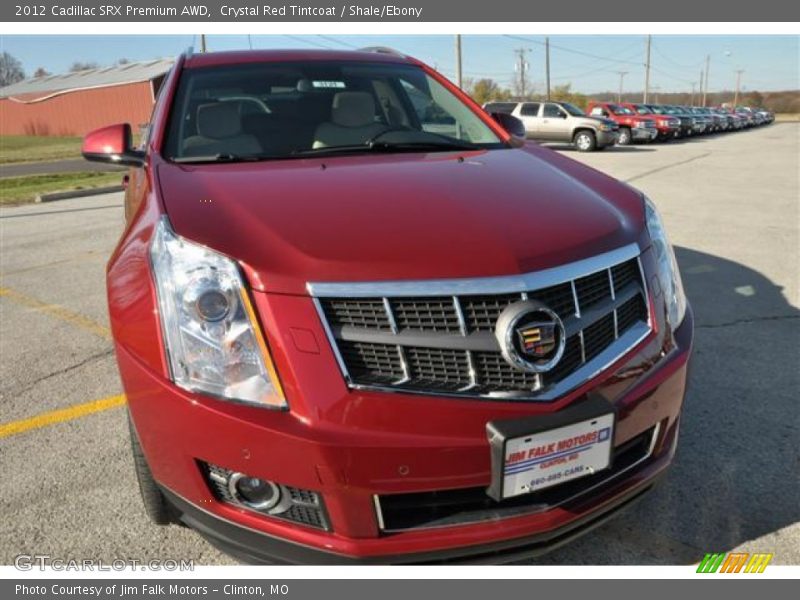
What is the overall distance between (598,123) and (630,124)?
4658 millimetres

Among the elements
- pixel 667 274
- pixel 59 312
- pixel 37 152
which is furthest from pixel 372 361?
pixel 37 152

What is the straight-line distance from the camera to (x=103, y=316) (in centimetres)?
472

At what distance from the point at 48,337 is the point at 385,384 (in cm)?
346

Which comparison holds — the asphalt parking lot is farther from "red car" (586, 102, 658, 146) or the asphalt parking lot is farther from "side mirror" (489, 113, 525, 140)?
"red car" (586, 102, 658, 146)

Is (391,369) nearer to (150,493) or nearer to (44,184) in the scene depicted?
(150,493)

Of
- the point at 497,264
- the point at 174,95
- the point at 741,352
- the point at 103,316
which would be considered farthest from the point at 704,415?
the point at 103,316

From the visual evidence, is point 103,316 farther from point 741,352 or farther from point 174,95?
point 741,352

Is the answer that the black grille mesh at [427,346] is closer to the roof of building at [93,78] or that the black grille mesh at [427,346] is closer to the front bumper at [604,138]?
the front bumper at [604,138]

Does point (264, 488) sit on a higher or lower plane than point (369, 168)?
lower

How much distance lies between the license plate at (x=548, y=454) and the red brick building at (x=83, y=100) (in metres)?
47.0

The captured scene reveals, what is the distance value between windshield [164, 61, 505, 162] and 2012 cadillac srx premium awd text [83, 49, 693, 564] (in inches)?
29.3

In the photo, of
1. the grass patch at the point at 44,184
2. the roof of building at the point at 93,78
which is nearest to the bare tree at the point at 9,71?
the roof of building at the point at 93,78

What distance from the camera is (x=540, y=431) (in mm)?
1734

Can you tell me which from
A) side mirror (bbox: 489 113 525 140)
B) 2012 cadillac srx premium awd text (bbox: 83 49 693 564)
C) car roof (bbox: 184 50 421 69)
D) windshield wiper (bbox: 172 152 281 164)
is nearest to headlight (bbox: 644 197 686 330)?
2012 cadillac srx premium awd text (bbox: 83 49 693 564)
